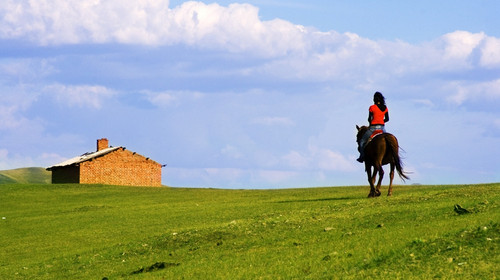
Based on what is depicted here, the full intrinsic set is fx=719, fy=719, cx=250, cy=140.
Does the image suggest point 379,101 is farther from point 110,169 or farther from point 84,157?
point 84,157

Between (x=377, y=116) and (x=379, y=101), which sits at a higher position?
(x=379, y=101)

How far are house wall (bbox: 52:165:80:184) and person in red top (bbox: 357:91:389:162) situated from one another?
66.7 m

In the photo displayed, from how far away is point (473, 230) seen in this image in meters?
18.2

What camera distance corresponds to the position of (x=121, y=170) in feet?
319

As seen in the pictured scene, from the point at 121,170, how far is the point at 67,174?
737cm

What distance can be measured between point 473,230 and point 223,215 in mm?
17491

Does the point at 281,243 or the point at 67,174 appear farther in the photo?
the point at 67,174

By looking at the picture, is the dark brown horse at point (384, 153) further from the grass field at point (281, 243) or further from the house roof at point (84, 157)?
the house roof at point (84, 157)

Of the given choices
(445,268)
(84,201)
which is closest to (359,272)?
(445,268)

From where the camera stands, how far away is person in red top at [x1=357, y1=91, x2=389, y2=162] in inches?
1323

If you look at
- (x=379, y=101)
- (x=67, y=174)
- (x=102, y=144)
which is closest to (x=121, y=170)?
(x=67, y=174)

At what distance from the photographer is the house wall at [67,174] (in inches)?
3738

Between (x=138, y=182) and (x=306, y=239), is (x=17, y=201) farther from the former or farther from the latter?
(x=306, y=239)

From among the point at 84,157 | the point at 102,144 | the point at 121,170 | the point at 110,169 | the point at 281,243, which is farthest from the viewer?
the point at 102,144
